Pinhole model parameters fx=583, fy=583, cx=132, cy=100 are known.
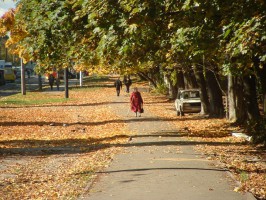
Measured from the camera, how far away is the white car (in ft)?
101

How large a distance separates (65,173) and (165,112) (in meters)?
20.6

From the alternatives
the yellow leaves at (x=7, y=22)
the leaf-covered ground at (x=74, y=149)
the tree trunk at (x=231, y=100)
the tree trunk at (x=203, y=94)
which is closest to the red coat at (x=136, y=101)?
the leaf-covered ground at (x=74, y=149)

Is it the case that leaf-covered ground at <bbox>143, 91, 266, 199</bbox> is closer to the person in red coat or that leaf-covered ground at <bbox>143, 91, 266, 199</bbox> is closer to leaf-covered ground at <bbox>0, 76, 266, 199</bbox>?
leaf-covered ground at <bbox>0, 76, 266, 199</bbox>

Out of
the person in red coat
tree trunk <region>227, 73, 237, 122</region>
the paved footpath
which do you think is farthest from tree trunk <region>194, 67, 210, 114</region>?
the paved footpath

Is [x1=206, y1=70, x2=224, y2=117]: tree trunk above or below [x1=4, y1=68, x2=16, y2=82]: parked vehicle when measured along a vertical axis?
below

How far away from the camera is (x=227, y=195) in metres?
A: 9.91

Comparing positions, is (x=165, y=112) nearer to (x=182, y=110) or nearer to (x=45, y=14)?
(x=182, y=110)

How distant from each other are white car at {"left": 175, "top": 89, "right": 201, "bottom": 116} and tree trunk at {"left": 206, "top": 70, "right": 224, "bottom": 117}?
2247 millimetres

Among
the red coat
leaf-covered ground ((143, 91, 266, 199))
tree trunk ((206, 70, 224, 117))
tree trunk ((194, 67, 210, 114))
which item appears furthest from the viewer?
tree trunk ((194, 67, 210, 114))

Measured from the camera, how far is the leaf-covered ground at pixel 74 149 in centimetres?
1168

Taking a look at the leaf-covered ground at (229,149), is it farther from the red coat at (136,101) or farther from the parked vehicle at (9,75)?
the parked vehicle at (9,75)

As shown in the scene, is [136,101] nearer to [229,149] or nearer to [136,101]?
[136,101]

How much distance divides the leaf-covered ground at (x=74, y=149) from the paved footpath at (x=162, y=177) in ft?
1.22

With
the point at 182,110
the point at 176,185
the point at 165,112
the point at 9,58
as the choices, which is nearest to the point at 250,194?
the point at 176,185
